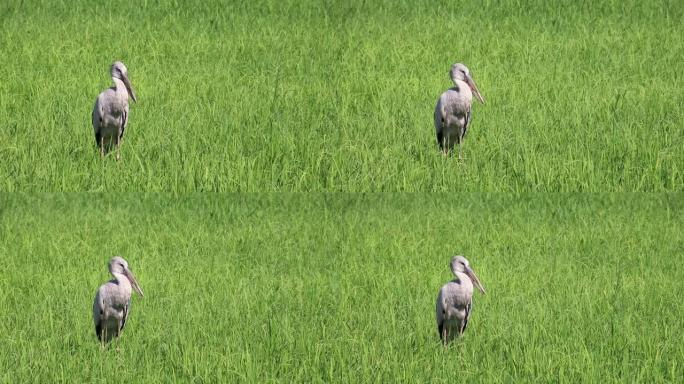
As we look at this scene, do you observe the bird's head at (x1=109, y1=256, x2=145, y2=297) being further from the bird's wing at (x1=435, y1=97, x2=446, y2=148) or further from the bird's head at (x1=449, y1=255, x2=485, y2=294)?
the bird's wing at (x1=435, y1=97, x2=446, y2=148)

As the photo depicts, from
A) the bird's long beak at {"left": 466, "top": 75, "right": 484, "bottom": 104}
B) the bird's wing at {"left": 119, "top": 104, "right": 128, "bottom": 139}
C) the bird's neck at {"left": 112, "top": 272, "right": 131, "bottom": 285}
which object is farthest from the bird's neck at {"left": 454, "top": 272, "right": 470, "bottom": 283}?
the bird's wing at {"left": 119, "top": 104, "right": 128, "bottom": 139}

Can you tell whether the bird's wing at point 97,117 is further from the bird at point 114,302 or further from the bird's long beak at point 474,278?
the bird's long beak at point 474,278

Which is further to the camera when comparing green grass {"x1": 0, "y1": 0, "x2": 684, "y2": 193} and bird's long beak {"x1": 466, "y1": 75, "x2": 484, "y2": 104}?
bird's long beak {"x1": 466, "y1": 75, "x2": 484, "y2": 104}

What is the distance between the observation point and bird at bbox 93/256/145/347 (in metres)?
8.73

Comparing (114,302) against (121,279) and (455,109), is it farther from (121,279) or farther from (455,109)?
(455,109)

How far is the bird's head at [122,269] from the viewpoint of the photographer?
29.8ft

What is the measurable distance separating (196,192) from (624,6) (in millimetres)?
5450

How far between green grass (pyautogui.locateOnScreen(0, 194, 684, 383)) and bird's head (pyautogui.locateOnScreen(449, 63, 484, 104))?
96 cm

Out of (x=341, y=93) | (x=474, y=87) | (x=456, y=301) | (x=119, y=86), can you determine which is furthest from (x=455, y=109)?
(x=119, y=86)

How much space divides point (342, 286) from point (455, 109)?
193 centimetres

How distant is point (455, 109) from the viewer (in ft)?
32.7

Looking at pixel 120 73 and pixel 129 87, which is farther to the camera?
pixel 120 73

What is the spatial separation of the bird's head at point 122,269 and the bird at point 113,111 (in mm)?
856

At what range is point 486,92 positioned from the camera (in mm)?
10477
